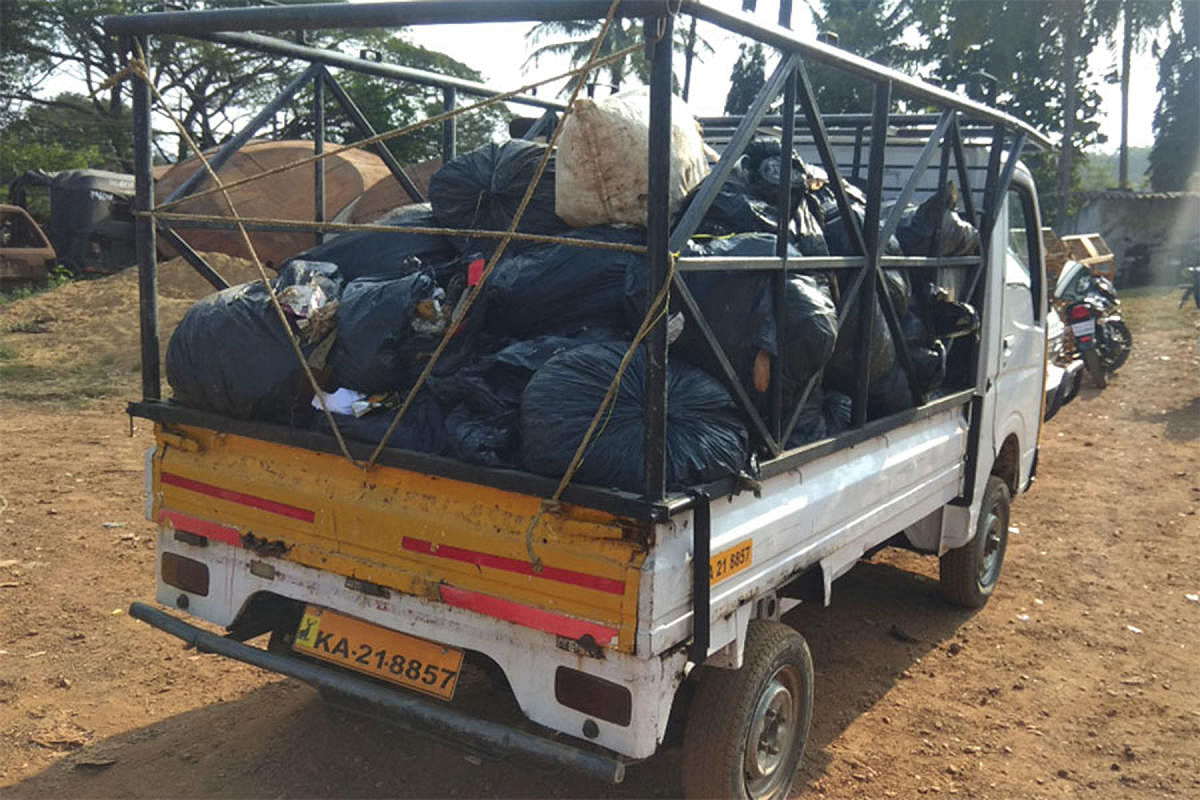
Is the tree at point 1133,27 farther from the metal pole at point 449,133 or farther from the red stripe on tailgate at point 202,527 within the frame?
the red stripe on tailgate at point 202,527

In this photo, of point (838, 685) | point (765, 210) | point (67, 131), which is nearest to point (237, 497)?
point (765, 210)

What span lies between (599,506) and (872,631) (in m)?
2.61

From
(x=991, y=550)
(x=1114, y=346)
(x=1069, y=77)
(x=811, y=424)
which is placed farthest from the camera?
(x=1069, y=77)

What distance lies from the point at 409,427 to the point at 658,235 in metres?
0.92

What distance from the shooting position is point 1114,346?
11.1 meters

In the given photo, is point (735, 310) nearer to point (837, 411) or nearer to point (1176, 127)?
point (837, 411)

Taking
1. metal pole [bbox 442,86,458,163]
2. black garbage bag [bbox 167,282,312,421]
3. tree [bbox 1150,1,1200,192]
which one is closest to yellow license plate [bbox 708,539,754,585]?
black garbage bag [bbox 167,282,312,421]

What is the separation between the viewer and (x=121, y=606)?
13.8 feet

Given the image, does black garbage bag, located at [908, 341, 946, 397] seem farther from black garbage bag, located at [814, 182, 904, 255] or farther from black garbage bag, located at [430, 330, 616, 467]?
black garbage bag, located at [430, 330, 616, 467]

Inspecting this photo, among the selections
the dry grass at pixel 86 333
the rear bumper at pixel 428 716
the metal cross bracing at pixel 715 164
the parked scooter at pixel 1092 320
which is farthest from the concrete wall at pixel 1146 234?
the rear bumper at pixel 428 716

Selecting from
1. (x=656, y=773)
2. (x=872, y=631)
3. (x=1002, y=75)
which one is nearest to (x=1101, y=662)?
(x=872, y=631)

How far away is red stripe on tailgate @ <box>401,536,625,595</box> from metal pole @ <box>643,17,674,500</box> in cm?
22

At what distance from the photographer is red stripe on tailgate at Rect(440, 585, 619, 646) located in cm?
224

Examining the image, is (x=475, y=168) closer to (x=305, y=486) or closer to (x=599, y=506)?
(x=305, y=486)
